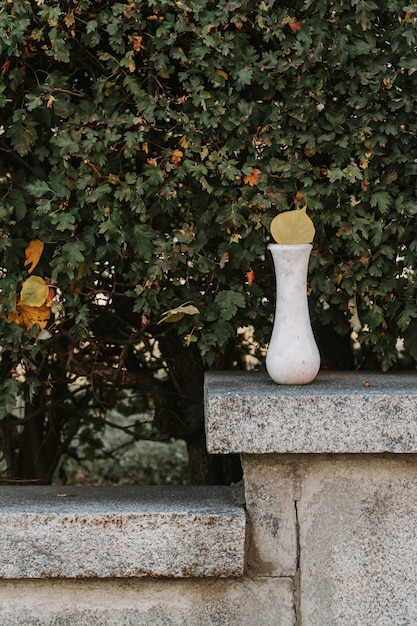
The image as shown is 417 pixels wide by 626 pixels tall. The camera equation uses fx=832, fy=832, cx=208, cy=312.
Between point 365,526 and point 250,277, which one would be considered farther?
point 250,277

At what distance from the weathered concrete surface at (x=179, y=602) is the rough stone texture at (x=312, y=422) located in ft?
1.30

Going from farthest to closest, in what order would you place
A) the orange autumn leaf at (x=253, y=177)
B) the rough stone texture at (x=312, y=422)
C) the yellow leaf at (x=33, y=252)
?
the yellow leaf at (x=33, y=252), the orange autumn leaf at (x=253, y=177), the rough stone texture at (x=312, y=422)

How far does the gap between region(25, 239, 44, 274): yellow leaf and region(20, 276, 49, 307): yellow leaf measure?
66 mm

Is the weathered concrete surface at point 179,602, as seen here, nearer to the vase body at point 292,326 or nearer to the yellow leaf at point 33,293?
the vase body at point 292,326

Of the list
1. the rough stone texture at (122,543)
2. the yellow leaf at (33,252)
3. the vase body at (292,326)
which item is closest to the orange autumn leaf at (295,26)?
the vase body at (292,326)

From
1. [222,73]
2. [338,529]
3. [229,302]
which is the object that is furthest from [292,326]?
[222,73]

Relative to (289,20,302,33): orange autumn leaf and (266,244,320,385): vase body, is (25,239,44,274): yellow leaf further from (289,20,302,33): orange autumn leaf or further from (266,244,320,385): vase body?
(289,20,302,33): orange autumn leaf

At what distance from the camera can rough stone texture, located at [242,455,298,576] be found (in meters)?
2.21

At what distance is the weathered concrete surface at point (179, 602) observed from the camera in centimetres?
222

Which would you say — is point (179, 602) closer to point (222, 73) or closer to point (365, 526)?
point (365, 526)

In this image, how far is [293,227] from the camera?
2.22 m

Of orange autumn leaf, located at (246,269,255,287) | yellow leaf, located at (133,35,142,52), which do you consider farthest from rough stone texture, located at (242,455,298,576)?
yellow leaf, located at (133,35,142,52)

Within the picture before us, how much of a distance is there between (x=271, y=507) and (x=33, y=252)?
1.00 metres

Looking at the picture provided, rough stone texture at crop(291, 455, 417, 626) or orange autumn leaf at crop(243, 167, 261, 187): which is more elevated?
orange autumn leaf at crop(243, 167, 261, 187)
